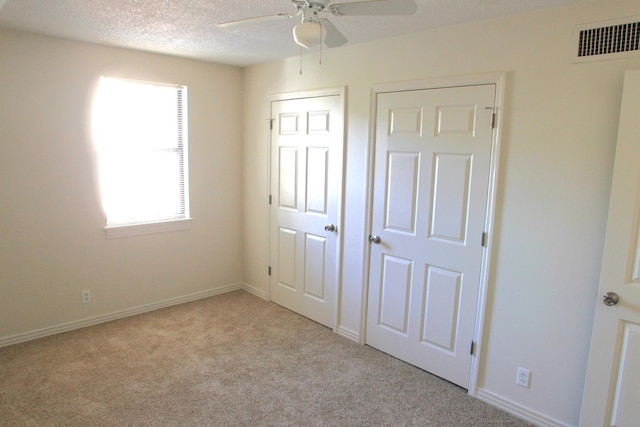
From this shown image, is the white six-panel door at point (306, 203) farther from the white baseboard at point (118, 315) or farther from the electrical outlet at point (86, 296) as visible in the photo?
the electrical outlet at point (86, 296)

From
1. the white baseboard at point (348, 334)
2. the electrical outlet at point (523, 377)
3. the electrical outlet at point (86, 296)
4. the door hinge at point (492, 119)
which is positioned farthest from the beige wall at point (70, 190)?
the electrical outlet at point (523, 377)

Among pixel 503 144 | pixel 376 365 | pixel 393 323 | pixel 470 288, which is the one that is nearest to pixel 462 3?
pixel 503 144

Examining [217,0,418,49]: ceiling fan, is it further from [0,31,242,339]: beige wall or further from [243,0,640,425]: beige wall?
[0,31,242,339]: beige wall

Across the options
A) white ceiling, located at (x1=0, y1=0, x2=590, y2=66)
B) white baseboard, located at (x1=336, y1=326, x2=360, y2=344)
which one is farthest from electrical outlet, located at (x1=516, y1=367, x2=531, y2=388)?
white ceiling, located at (x1=0, y1=0, x2=590, y2=66)

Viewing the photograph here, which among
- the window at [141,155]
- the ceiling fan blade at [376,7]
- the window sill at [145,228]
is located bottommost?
the window sill at [145,228]

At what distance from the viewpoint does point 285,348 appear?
3.27 meters

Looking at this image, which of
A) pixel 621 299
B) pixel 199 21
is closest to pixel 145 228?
pixel 199 21

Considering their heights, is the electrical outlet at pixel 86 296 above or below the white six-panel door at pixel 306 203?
below

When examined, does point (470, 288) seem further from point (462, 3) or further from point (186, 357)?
point (186, 357)

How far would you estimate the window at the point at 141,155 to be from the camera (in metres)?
3.51

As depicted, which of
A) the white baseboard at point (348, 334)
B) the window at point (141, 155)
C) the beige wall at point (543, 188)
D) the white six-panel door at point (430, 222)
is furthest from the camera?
the window at point (141, 155)

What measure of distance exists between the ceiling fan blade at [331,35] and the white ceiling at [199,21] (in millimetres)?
97

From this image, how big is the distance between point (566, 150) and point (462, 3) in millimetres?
985

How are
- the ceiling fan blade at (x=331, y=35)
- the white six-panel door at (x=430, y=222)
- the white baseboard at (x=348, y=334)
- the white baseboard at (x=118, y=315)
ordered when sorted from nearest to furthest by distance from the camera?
the ceiling fan blade at (x=331, y=35), the white six-panel door at (x=430, y=222), the white baseboard at (x=118, y=315), the white baseboard at (x=348, y=334)
